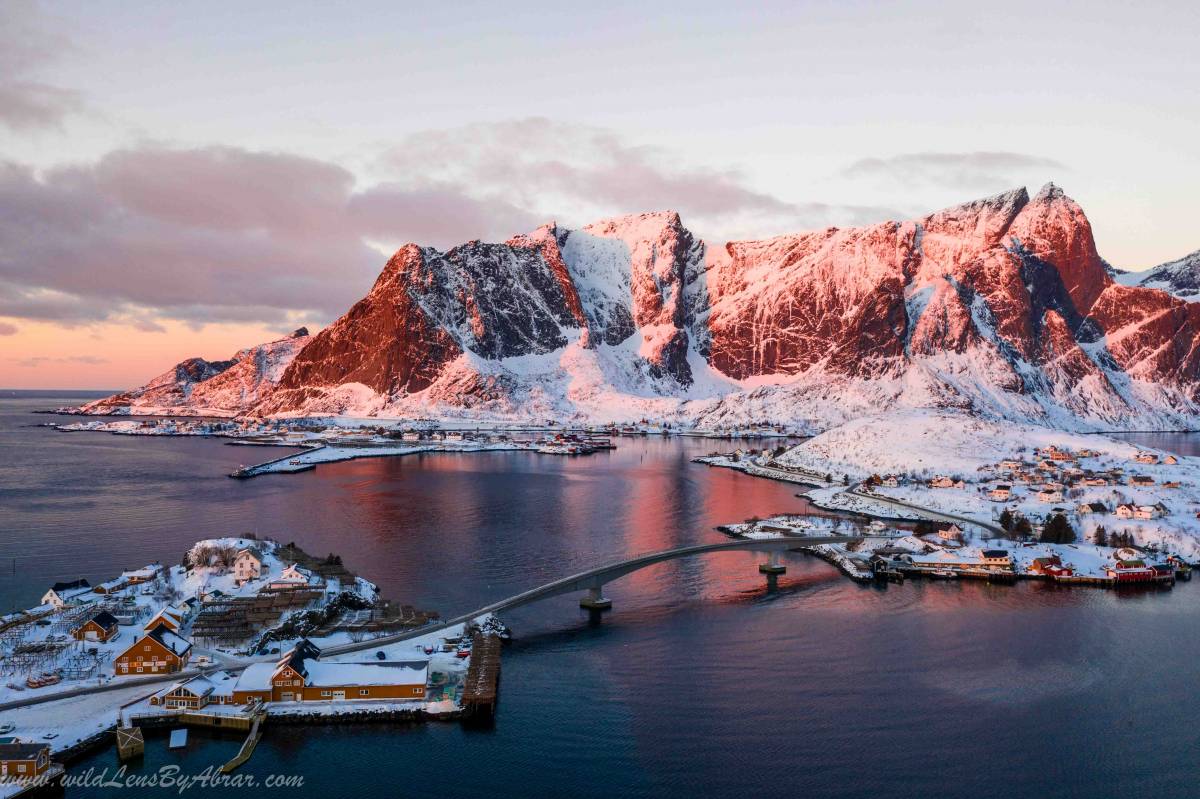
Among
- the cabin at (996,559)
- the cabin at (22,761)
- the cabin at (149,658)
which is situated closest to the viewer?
the cabin at (22,761)

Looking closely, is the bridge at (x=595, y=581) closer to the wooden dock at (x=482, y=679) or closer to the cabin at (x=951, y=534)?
the wooden dock at (x=482, y=679)

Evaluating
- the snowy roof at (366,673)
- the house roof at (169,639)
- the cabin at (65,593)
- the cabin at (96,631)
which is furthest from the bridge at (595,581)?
the cabin at (65,593)

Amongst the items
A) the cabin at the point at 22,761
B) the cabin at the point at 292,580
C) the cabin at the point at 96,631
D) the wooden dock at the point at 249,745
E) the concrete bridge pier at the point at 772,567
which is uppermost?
the cabin at the point at 292,580

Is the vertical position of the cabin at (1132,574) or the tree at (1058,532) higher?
the tree at (1058,532)

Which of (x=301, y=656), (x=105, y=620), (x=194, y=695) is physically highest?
(x=105, y=620)

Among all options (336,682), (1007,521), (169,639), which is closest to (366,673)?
(336,682)

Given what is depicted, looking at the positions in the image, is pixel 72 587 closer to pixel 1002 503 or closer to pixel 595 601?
pixel 595 601
